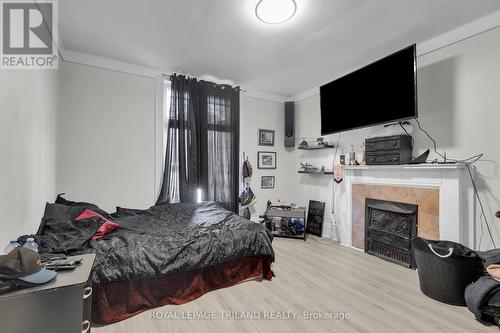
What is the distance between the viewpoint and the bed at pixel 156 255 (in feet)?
5.55

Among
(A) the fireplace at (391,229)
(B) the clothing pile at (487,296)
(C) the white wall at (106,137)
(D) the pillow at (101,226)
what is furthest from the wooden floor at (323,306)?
(C) the white wall at (106,137)

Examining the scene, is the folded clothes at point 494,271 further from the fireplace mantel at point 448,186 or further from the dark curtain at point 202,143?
the dark curtain at point 202,143

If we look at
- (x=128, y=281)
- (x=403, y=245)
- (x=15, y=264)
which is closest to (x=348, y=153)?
(x=403, y=245)

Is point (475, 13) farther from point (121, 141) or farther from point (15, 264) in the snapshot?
point (121, 141)

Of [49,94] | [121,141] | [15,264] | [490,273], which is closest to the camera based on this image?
[15,264]

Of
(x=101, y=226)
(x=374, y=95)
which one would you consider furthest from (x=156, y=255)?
(x=374, y=95)

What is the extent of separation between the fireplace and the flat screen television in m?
1.09

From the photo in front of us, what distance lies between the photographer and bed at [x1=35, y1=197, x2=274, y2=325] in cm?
169

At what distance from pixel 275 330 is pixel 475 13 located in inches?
129

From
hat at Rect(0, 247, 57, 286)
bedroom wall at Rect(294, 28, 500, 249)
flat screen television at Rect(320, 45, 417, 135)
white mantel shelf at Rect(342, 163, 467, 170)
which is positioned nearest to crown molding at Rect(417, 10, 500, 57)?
bedroom wall at Rect(294, 28, 500, 249)

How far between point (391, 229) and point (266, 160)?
226 centimetres

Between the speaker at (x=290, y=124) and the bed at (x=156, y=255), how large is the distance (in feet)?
7.69

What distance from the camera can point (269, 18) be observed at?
2191 mm

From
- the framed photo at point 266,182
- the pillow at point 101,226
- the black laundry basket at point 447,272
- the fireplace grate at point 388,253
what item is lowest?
the fireplace grate at point 388,253
